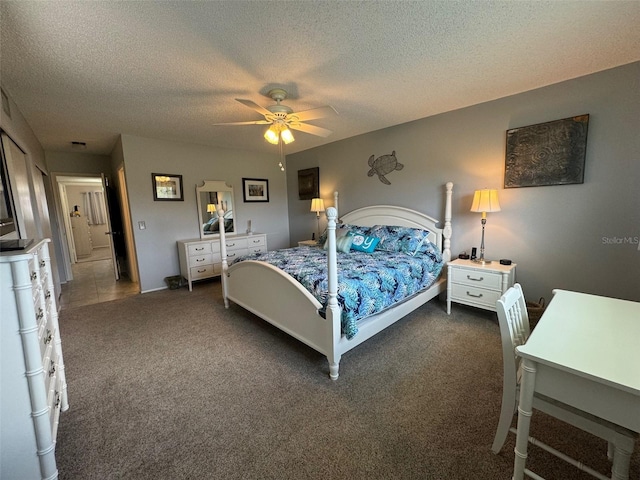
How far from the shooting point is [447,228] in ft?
11.0

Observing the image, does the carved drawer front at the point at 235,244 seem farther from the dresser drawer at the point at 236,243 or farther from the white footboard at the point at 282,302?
the white footboard at the point at 282,302

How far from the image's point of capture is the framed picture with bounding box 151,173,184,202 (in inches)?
166

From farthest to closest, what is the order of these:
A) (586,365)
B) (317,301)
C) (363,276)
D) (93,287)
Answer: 1. (93,287)
2. (363,276)
3. (317,301)
4. (586,365)

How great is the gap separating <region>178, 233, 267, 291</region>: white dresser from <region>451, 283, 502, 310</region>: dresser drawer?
3.48 meters

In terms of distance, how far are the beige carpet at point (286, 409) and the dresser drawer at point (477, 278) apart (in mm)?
467

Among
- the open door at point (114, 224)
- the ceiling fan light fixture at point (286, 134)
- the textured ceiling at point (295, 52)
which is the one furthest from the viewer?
the open door at point (114, 224)

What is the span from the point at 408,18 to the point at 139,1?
1.54 meters

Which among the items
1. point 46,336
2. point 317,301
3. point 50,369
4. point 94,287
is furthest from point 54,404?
point 94,287

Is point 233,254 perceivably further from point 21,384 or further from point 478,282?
point 478,282

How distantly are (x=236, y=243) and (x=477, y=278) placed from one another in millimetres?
3727

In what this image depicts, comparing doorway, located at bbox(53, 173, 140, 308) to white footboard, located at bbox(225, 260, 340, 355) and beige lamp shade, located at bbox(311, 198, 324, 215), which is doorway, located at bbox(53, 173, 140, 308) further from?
→ beige lamp shade, located at bbox(311, 198, 324, 215)

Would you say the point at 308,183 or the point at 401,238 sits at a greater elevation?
the point at 308,183

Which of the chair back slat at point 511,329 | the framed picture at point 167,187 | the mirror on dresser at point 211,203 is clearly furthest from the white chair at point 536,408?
the framed picture at point 167,187

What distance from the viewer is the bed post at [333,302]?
1882mm
